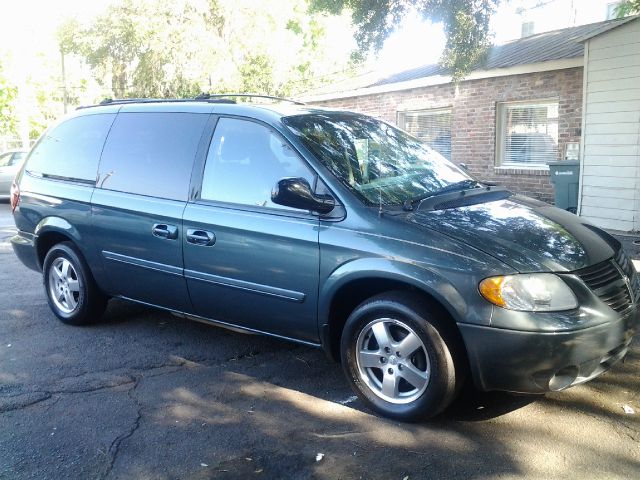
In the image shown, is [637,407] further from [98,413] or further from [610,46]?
[610,46]

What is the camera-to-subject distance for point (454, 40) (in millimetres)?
10781

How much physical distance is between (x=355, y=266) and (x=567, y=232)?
1.29 meters

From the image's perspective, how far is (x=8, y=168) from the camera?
18.3m

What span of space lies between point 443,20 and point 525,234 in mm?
7784

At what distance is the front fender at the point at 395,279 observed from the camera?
3.38m

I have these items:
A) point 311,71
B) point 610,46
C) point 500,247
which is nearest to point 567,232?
point 500,247

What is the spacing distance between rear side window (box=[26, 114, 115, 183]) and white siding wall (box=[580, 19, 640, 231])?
7879 millimetres

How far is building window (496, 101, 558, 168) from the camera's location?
12.6 meters

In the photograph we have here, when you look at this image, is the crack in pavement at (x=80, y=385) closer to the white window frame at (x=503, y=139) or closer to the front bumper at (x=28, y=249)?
the front bumper at (x=28, y=249)

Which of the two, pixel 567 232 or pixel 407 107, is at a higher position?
pixel 407 107

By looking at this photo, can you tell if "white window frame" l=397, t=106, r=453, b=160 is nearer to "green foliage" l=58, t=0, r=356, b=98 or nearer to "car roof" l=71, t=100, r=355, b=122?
"green foliage" l=58, t=0, r=356, b=98

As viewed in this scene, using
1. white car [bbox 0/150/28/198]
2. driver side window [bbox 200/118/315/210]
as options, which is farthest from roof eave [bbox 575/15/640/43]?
white car [bbox 0/150/28/198]

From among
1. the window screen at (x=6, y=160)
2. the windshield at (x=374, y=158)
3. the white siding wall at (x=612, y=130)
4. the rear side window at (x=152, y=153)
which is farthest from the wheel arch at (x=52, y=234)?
the window screen at (x=6, y=160)

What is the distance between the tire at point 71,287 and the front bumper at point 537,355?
332 cm
